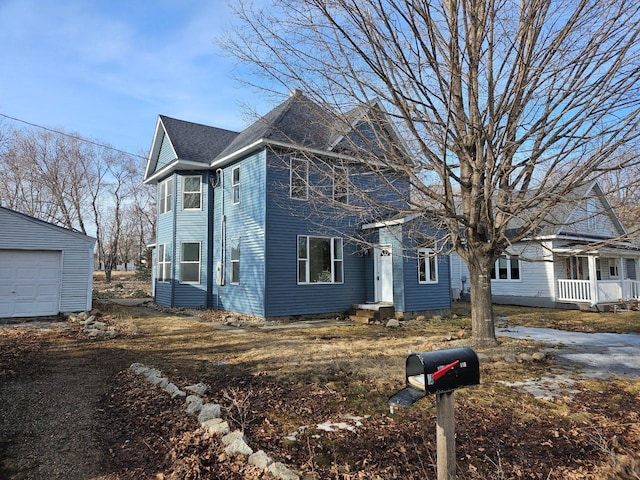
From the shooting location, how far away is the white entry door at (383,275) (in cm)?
1385

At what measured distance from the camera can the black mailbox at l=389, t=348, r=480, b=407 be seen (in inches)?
90.5

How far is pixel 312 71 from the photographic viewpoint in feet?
21.1

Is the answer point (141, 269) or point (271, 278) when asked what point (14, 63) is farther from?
point (141, 269)

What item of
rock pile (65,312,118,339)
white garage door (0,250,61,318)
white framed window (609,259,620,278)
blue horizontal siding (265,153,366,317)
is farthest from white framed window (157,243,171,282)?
white framed window (609,259,620,278)

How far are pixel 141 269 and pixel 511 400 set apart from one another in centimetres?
3651

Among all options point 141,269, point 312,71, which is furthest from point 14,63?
point 141,269

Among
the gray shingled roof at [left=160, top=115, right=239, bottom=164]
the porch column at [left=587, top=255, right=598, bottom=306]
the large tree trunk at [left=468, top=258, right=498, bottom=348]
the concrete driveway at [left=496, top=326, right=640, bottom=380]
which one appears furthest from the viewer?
the porch column at [left=587, top=255, right=598, bottom=306]

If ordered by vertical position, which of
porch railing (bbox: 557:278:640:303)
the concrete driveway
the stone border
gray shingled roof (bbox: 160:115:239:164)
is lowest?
the concrete driveway

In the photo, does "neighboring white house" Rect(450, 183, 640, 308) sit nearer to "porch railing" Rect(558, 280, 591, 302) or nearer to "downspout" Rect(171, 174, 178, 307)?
"porch railing" Rect(558, 280, 591, 302)

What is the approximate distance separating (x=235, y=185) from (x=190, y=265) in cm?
381

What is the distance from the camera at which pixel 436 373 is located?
232cm

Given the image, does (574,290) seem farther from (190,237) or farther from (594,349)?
(190,237)

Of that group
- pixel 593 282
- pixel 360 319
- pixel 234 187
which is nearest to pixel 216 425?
pixel 360 319

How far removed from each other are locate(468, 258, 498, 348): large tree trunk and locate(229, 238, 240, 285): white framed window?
859 centimetres
